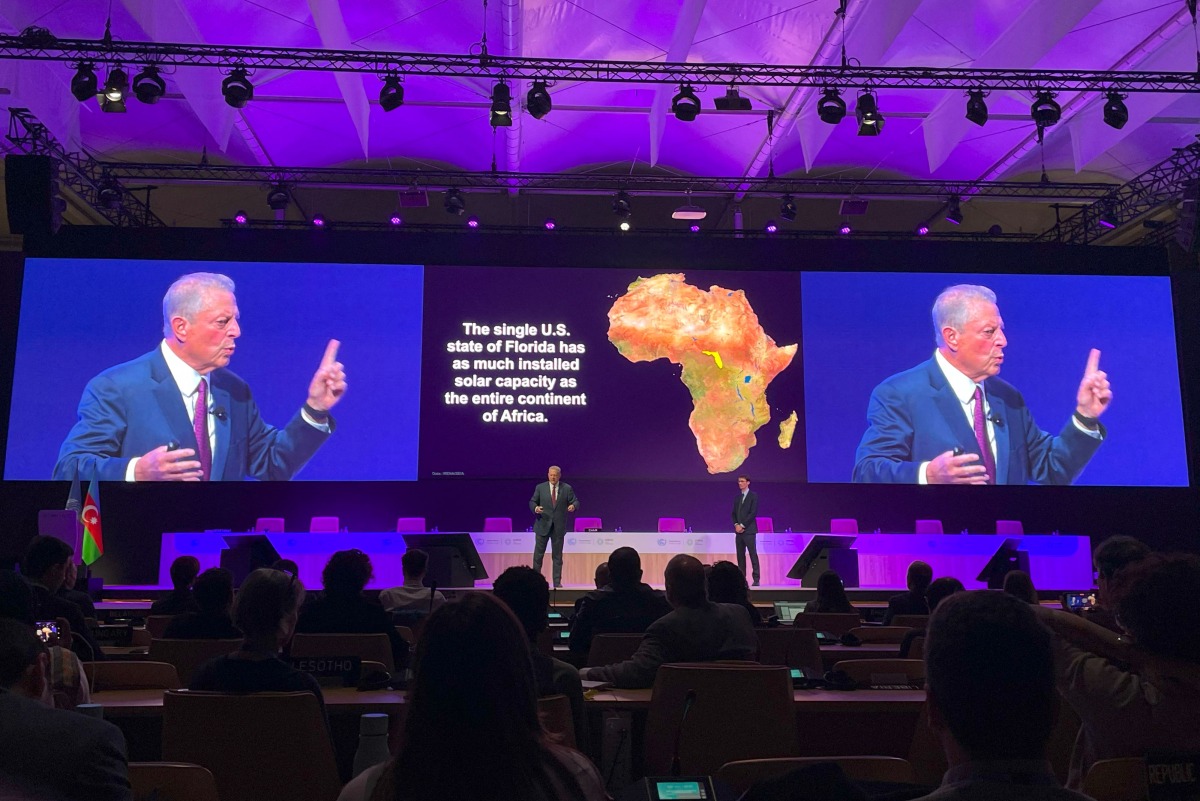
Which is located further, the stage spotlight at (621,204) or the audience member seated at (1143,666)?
the stage spotlight at (621,204)

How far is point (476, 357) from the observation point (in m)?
12.1

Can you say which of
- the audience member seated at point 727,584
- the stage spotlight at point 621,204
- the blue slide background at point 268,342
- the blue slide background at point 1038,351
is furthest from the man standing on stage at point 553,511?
the audience member seated at point 727,584

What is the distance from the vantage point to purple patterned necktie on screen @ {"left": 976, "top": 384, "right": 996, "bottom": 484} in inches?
472

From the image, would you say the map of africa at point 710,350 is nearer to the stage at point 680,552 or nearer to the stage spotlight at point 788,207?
the stage spotlight at point 788,207

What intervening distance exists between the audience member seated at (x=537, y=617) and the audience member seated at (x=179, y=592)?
319 centimetres

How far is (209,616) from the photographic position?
4.03m

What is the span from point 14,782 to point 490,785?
0.85m

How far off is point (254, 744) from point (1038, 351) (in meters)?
12.1

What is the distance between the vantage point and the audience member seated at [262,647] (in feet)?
7.95

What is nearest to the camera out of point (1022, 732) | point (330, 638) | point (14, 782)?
point (1022, 732)

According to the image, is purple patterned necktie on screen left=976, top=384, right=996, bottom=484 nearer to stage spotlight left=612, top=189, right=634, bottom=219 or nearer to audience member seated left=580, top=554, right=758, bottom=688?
stage spotlight left=612, top=189, right=634, bottom=219

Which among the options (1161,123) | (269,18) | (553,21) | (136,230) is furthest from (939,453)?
(136,230)

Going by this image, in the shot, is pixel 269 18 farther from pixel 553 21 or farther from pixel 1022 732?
pixel 1022 732

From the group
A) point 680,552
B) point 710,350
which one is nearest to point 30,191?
point 710,350
